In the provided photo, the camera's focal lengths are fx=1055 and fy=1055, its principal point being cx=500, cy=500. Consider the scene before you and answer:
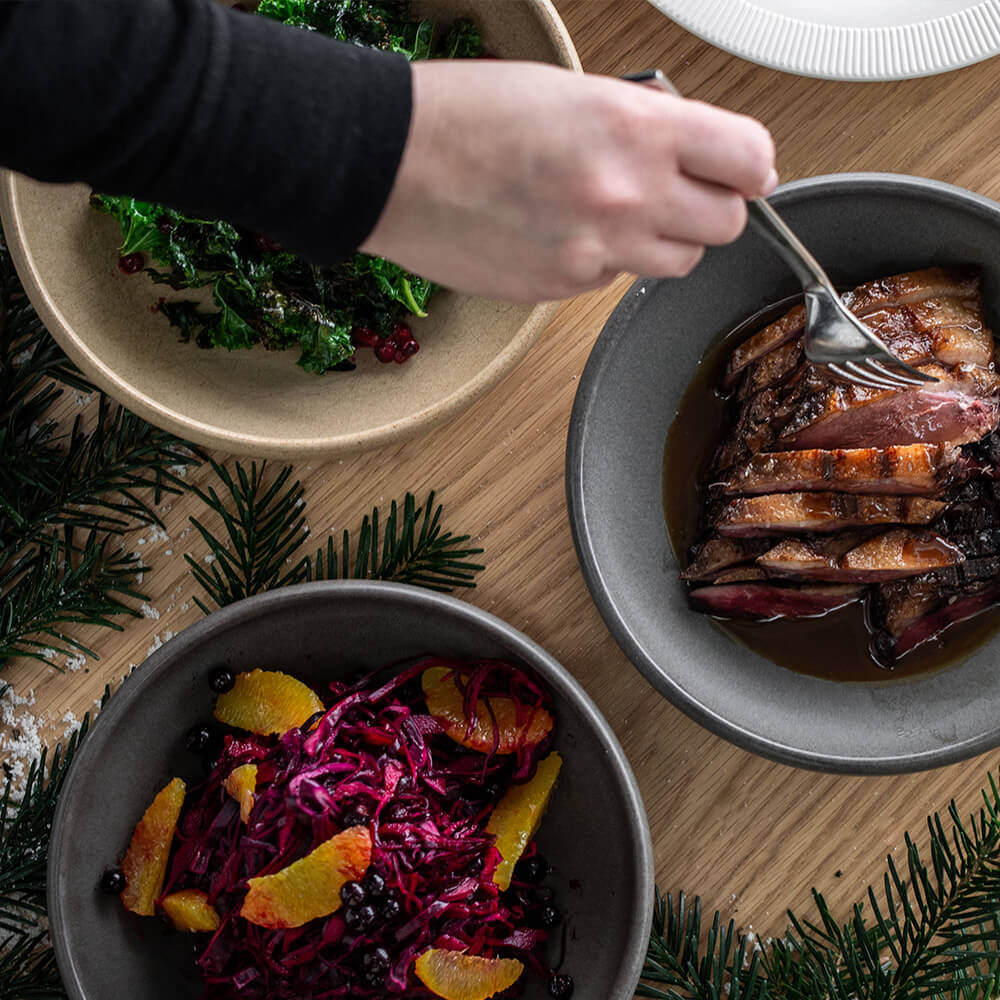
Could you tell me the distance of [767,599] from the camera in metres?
1.88

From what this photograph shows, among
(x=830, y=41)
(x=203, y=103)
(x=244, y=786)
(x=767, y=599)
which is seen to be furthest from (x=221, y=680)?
(x=830, y=41)

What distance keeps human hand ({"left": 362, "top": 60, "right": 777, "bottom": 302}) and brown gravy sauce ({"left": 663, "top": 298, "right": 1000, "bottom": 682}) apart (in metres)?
0.74

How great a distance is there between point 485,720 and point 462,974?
1.35ft

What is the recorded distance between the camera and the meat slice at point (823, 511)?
1790mm

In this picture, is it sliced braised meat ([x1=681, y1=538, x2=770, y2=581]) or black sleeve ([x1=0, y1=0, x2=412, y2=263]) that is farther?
sliced braised meat ([x1=681, y1=538, x2=770, y2=581])

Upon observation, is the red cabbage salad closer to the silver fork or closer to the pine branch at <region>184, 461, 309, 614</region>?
the pine branch at <region>184, 461, 309, 614</region>

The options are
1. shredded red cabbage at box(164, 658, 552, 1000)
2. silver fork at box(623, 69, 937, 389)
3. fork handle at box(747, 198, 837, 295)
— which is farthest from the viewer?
shredded red cabbage at box(164, 658, 552, 1000)

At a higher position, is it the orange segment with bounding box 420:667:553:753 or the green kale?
the green kale

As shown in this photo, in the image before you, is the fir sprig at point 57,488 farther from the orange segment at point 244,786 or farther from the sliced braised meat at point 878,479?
the sliced braised meat at point 878,479

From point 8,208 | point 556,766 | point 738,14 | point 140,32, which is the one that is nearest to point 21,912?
point 556,766

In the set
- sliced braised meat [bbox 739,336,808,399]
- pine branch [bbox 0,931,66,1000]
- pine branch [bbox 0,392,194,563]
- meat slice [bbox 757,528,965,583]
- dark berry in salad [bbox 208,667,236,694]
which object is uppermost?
sliced braised meat [bbox 739,336,808,399]

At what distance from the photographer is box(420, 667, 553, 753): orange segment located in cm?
183

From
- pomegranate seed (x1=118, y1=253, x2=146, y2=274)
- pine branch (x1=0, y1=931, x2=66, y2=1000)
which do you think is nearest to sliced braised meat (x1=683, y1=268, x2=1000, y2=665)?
pomegranate seed (x1=118, y1=253, x2=146, y2=274)

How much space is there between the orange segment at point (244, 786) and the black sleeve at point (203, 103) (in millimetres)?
1027
